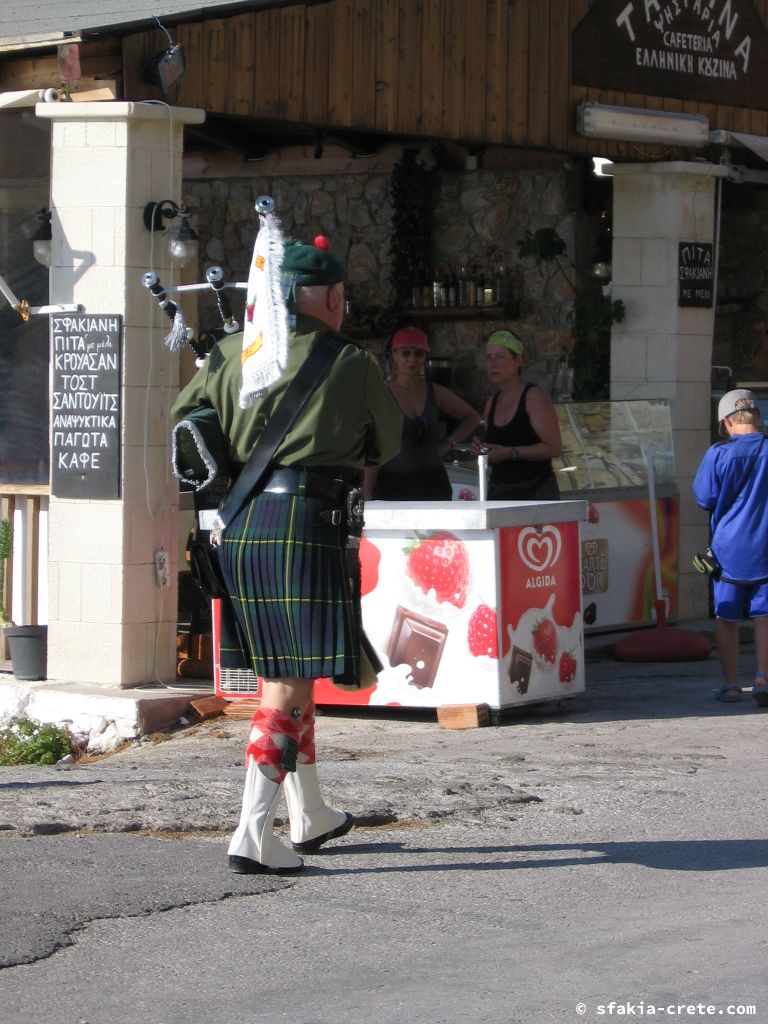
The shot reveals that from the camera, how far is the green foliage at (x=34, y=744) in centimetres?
796

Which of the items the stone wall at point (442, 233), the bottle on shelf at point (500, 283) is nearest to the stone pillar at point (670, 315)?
the stone wall at point (442, 233)

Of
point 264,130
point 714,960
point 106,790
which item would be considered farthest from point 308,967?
point 264,130

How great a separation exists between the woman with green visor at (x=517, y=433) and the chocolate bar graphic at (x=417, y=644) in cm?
149

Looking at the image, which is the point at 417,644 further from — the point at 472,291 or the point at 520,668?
the point at 472,291

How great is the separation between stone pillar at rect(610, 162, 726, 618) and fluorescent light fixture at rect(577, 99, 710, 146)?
218mm

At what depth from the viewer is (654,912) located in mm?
4465

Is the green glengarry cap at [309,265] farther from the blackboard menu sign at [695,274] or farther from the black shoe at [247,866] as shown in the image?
the blackboard menu sign at [695,274]

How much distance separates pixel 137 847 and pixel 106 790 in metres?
0.85

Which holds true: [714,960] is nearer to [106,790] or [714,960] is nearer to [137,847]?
[137,847]

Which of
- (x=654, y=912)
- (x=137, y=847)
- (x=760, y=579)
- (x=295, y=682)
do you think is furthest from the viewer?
(x=760, y=579)

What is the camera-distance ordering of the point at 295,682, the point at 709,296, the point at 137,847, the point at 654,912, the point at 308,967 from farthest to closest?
the point at 709,296
the point at 137,847
the point at 295,682
the point at 654,912
the point at 308,967

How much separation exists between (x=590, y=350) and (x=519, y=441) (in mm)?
3075

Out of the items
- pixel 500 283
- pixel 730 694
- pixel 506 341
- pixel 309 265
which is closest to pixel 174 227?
pixel 506 341

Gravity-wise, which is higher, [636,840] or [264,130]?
[264,130]
